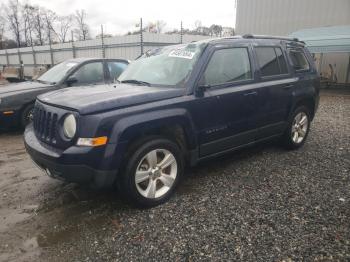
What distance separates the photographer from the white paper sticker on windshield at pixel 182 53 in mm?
3837

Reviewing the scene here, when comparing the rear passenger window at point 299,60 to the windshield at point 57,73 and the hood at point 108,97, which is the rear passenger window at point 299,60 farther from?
the windshield at point 57,73

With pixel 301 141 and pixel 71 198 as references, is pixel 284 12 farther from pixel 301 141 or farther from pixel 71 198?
pixel 71 198

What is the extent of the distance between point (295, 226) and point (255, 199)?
626 mm

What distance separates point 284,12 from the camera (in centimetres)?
1672

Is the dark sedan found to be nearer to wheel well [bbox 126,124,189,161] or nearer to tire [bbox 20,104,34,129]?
tire [bbox 20,104,34,129]

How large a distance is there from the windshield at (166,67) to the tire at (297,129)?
2231mm

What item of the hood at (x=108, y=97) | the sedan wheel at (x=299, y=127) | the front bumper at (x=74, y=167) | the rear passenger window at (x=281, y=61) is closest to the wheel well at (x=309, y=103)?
the sedan wheel at (x=299, y=127)

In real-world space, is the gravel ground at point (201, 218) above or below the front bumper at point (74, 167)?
below

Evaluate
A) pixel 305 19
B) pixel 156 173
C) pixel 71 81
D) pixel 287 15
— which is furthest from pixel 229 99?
pixel 287 15

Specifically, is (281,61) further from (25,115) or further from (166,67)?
(25,115)

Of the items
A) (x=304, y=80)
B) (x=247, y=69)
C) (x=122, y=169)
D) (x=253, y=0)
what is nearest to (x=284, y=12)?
(x=253, y=0)

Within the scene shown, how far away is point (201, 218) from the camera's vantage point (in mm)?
3137

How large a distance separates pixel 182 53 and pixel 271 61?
1530 millimetres

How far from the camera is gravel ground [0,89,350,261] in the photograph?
264 cm
